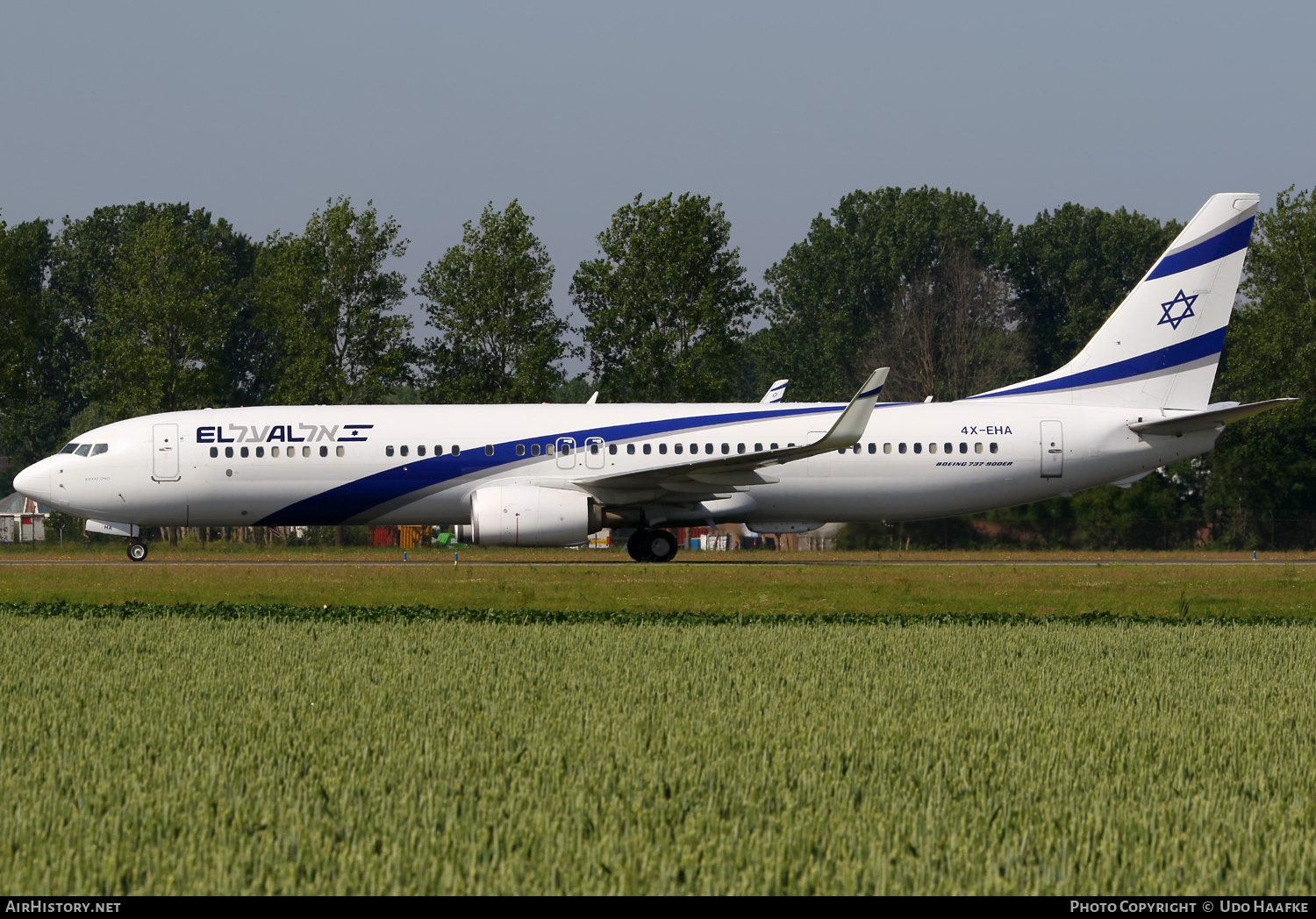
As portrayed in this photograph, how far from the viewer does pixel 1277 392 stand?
165 ft

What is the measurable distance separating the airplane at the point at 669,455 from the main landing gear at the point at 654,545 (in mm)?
42

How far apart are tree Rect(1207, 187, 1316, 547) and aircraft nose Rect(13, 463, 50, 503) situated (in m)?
37.3

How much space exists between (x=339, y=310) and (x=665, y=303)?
1309 cm

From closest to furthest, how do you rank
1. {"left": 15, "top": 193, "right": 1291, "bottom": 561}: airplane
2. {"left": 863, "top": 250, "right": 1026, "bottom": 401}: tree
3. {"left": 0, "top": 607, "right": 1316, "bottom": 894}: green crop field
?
{"left": 0, "top": 607, "right": 1316, "bottom": 894}: green crop field → {"left": 15, "top": 193, "right": 1291, "bottom": 561}: airplane → {"left": 863, "top": 250, "right": 1026, "bottom": 401}: tree

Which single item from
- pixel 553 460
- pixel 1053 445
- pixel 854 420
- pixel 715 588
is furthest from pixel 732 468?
pixel 1053 445

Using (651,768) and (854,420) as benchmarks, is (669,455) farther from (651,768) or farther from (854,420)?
(651,768)

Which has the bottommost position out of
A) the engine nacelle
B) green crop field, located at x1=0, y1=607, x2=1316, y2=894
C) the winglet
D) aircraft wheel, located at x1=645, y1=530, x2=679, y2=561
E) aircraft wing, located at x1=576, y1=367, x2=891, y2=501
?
green crop field, located at x1=0, y1=607, x2=1316, y2=894

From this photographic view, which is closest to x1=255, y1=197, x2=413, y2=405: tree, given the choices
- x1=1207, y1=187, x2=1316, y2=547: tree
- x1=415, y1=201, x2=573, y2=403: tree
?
x1=415, y1=201, x2=573, y2=403: tree

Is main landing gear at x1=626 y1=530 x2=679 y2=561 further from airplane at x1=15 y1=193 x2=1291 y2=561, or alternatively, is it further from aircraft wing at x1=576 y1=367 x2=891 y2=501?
aircraft wing at x1=576 y1=367 x2=891 y2=501

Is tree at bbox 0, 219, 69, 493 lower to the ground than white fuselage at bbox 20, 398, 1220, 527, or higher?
higher

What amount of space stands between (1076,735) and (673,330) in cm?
4010

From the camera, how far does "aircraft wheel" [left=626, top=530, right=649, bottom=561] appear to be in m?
28.1

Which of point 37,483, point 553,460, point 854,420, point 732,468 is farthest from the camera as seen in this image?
point 37,483

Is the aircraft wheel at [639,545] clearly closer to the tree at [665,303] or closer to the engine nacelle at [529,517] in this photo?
the engine nacelle at [529,517]
